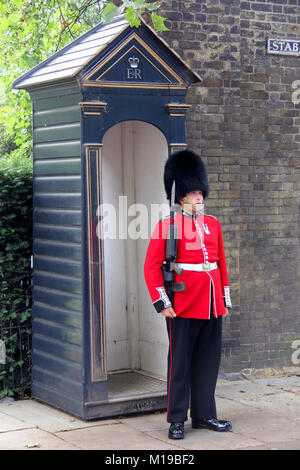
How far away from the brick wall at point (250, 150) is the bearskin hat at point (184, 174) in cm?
163

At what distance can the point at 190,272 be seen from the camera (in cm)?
570

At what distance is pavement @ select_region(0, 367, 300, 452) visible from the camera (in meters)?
5.43

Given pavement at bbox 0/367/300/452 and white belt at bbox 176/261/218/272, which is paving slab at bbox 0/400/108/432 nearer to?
pavement at bbox 0/367/300/452

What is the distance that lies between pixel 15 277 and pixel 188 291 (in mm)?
1775

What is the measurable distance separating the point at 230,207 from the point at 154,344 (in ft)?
5.27

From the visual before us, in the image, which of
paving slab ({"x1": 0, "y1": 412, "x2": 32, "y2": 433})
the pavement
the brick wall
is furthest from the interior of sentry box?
paving slab ({"x1": 0, "y1": 412, "x2": 32, "y2": 433})

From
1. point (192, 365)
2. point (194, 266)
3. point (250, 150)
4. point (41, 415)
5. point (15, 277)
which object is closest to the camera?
point (194, 266)

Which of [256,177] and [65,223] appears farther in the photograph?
[256,177]

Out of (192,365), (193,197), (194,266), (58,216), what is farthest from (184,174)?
(192,365)

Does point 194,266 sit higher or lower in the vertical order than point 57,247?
lower

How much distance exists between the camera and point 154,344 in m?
6.82

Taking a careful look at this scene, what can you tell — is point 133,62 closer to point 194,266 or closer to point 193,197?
point 193,197
